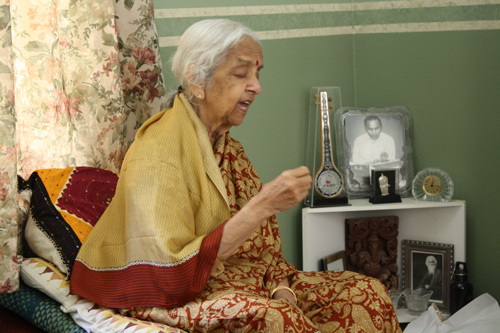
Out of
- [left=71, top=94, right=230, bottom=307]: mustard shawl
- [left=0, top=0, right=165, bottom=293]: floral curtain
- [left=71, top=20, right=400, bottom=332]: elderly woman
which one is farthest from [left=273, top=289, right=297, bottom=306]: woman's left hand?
[left=0, top=0, right=165, bottom=293]: floral curtain

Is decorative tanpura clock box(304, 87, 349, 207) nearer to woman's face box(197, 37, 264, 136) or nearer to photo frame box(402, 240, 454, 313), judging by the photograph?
photo frame box(402, 240, 454, 313)

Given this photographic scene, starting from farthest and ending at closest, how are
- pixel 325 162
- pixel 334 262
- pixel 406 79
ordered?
pixel 406 79
pixel 334 262
pixel 325 162

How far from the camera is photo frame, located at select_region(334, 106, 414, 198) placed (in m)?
3.38

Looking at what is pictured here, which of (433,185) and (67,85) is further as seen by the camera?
(433,185)

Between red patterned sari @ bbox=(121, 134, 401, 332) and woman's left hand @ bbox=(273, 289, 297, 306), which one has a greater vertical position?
red patterned sari @ bbox=(121, 134, 401, 332)

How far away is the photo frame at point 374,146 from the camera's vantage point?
3.38 m

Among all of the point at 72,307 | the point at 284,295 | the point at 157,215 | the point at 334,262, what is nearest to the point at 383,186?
the point at 334,262

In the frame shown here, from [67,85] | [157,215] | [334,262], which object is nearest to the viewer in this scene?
[157,215]

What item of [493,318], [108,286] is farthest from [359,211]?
Result: [108,286]

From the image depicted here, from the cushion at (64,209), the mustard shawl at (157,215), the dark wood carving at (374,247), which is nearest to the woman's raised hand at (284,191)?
the mustard shawl at (157,215)

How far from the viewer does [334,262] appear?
3.32 m

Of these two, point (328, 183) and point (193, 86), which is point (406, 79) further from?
point (193, 86)

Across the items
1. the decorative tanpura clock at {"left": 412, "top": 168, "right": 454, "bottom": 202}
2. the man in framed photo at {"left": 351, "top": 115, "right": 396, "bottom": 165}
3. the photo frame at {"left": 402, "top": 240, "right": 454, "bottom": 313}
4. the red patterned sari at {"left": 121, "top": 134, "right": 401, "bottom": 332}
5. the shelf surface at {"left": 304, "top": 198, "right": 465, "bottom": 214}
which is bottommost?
the photo frame at {"left": 402, "top": 240, "right": 454, "bottom": 313}

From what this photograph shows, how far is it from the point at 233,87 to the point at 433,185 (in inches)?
71.6
